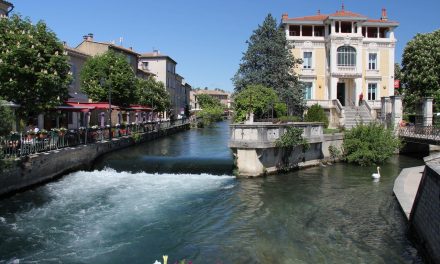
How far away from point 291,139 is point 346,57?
1054 inches

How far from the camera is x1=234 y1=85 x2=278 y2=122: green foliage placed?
3534 centimetres

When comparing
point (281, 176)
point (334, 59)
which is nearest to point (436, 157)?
point (281, 176)

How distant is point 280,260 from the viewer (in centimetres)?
→ 1066

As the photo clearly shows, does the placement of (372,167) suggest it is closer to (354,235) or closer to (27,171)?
(354,235)

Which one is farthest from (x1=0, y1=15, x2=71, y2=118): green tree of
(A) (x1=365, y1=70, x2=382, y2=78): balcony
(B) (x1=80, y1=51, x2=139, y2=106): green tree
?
(A) (x1=365, y1=70, x2=382, y2=78): balcony

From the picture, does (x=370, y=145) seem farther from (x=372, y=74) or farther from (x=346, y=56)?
(x=372, y=74)

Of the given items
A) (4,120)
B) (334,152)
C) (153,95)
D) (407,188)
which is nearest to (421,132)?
(334,152)

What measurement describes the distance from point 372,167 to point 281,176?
7.19 meters

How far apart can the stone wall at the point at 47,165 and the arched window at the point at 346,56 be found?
1108 inches

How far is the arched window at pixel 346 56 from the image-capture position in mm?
46125

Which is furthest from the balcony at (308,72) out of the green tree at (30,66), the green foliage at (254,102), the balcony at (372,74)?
the green tree at (30,66)

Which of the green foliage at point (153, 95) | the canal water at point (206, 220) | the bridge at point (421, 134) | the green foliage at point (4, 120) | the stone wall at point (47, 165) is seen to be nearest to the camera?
the canal water at point (206, 220)

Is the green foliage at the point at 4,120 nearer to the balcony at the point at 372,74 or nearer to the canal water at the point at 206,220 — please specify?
the canal water at the point at 206,220

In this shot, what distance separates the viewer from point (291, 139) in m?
23.1
